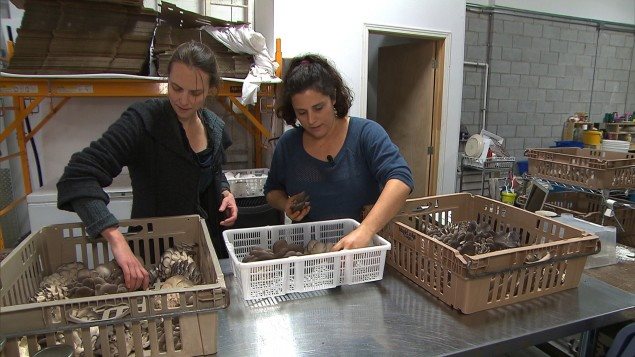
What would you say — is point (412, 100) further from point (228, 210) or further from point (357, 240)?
point (357, 240)

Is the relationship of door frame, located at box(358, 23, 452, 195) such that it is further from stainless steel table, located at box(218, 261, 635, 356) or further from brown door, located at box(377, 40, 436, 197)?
stainless steel table, located at box(218, 261, 635, 356)

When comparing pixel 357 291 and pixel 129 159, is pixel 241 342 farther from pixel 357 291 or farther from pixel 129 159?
pixel 129 159

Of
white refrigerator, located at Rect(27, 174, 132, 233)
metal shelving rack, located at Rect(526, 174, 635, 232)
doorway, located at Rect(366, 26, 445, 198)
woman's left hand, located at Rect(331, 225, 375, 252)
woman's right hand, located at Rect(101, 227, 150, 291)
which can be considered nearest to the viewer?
woman's right hand, located at Rect(101, 227, 150, 291)

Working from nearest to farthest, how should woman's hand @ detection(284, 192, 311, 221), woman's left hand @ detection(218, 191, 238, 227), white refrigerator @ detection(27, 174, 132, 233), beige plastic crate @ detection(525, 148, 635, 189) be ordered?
woman's hand @ detection(284, 192, 311, 221) → woman's left hand @ detection(218, 191, 238, 227) → beige plastic crate @ detection(525, 148, 635, 189) → white refrigerator @ detection(27, 174, 132, 233)

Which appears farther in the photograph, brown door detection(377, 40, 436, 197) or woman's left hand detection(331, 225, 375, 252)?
brown door detection(377, 40, 436, 197)

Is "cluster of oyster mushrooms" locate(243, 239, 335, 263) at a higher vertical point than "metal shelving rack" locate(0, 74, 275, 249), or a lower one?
lower

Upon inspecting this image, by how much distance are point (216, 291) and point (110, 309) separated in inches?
8.7

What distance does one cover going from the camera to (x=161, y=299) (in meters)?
0.87

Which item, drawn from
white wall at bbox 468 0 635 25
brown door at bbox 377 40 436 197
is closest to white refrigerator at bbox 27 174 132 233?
brown door at bbox 377 40 436 197

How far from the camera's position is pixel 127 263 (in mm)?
1085

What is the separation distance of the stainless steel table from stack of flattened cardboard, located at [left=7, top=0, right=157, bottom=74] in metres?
2.08

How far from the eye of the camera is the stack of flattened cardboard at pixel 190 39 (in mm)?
2801

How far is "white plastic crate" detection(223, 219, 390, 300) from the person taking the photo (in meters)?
1.11

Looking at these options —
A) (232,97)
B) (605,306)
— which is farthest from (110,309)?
(232,97)
